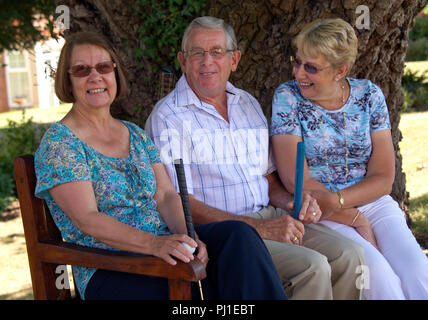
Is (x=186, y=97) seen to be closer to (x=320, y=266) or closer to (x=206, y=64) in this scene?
(x=206, y=64)

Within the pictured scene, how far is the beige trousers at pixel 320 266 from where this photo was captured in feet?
7.91

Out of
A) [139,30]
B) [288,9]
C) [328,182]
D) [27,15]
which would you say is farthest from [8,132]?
[328,182]

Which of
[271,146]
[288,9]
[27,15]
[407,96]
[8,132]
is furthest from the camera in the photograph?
A: [407,96]

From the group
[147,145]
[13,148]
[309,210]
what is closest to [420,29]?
[13,148]

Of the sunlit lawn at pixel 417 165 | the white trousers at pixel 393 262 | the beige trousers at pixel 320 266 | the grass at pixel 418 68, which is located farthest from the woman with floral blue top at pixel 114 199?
the grass at pixel 418 68

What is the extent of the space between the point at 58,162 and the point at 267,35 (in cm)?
195

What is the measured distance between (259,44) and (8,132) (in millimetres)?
5932

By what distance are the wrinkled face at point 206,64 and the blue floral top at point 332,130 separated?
0.36 m

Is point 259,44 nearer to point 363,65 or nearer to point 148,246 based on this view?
point 363,65

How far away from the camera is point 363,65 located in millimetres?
3627

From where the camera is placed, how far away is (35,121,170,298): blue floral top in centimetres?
226

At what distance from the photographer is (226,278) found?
2164 mm

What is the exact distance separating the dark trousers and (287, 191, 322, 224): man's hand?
45cm
